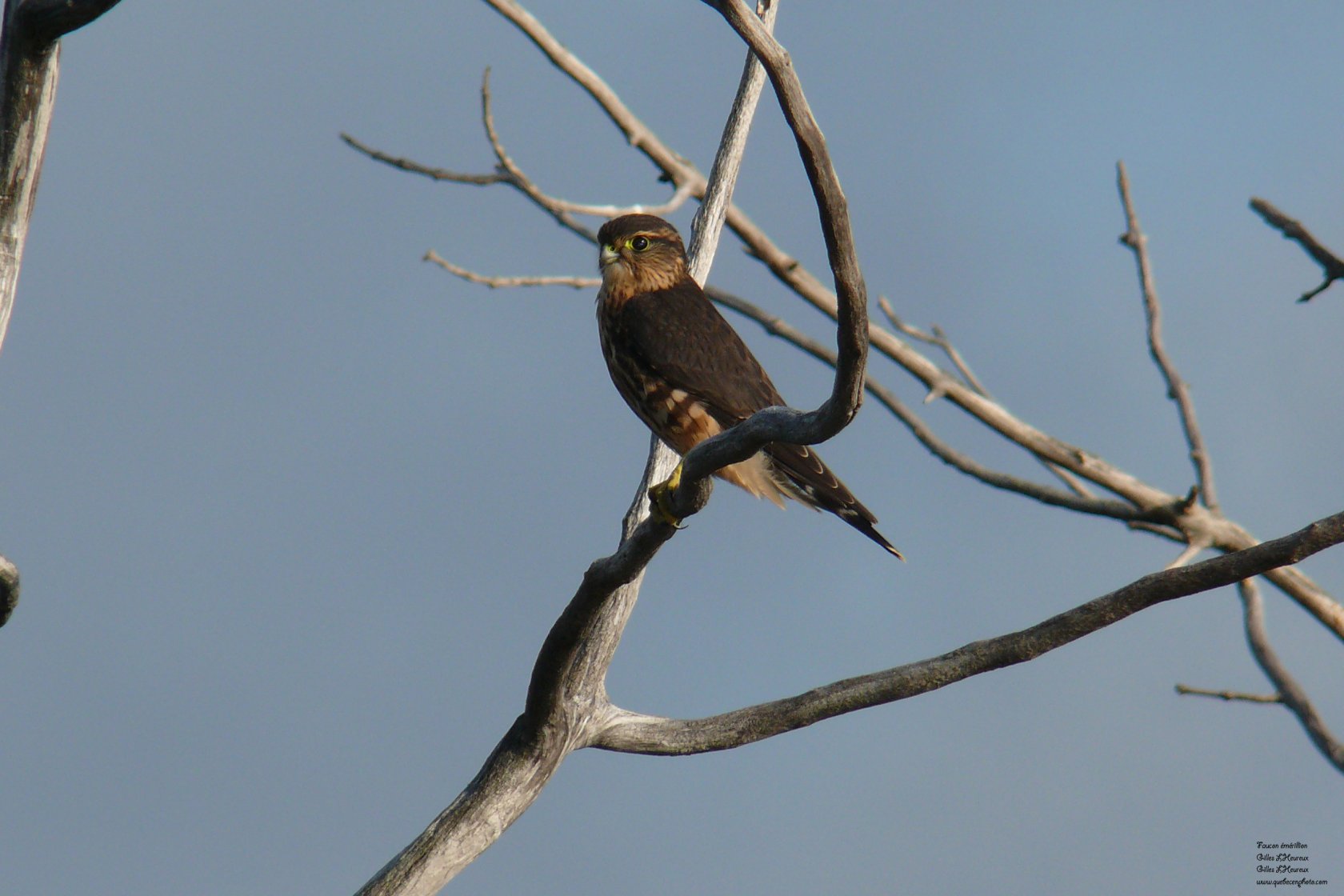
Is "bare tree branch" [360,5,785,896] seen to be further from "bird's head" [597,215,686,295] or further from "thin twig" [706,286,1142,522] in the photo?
"thin twig" [706,286,1142,522]

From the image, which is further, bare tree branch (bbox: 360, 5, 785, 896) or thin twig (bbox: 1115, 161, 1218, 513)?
thin twig (bbox: 1115, 161, 1218, 513)

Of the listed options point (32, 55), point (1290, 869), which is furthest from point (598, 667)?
point (1290, 869)

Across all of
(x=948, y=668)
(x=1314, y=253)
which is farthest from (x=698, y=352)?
(x=1314, y=253)

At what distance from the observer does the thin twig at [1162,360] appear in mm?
6031

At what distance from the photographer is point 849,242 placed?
100 inches

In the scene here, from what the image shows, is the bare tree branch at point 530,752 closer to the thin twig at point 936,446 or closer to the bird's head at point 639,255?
the bird's head at point 639,255

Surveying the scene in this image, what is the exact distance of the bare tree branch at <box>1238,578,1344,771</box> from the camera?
5.48 meters

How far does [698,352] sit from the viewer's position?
4551 millimetres

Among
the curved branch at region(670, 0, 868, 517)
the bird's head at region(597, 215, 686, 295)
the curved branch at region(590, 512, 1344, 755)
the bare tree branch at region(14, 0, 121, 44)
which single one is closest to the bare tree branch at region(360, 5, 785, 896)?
the curved branch at region(590, 512, 1344, 755)

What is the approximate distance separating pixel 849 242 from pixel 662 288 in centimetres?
242

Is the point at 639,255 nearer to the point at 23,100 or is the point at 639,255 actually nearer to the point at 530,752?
the point at 530,752

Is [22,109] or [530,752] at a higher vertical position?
[22,109]

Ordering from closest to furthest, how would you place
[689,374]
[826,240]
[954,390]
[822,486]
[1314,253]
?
[826,240] → [1314,253] → [822,486] → [689,374] → [954,390]

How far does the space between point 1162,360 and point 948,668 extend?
340 centimetres
